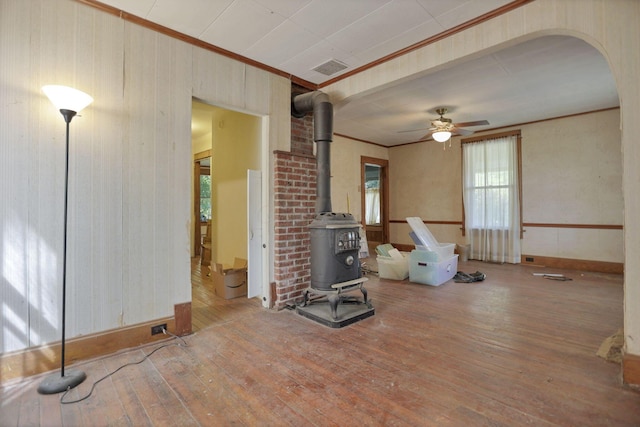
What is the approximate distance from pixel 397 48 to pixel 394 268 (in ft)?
10.3

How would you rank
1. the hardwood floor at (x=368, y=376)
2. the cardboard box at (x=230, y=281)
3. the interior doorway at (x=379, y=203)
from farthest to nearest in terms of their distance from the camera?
the interior doorway at (x=379, y=203), the cardboard box at (x=230, y=281), the hardwood floor at (x=368, y=376)

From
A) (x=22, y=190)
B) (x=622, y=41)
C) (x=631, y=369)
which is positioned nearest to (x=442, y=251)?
(x=631, y=369)

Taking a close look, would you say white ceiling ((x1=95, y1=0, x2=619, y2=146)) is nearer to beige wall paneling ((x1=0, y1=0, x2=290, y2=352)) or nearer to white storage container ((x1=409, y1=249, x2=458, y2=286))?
beige wall paneling ((x1=0, y1=0, x2=290, y2=352))

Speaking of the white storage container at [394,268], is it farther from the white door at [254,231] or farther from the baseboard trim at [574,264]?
the baseboard trim at [574,264]

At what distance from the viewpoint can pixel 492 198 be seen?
6.29 metres

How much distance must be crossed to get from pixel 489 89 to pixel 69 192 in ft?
16.2

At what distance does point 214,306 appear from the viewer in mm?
3623

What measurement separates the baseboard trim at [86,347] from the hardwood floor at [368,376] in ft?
0.28

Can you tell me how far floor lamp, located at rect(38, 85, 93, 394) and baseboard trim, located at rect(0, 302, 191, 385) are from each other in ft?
0.49

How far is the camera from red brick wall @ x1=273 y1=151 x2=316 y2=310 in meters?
3.50

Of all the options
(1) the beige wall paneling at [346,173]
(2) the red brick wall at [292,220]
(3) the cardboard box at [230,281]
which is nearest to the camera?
(2) the red brick wall at [292,220]

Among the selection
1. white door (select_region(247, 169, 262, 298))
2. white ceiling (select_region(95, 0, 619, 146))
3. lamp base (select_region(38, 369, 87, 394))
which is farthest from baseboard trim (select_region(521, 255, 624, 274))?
lamp base (select_region(38, 369, 87, 394))

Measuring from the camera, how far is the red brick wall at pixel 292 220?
3.50 metres

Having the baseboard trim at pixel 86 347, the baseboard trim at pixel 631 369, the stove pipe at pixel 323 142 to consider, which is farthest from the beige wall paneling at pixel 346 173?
the baseboard trim at pixel 631 369
